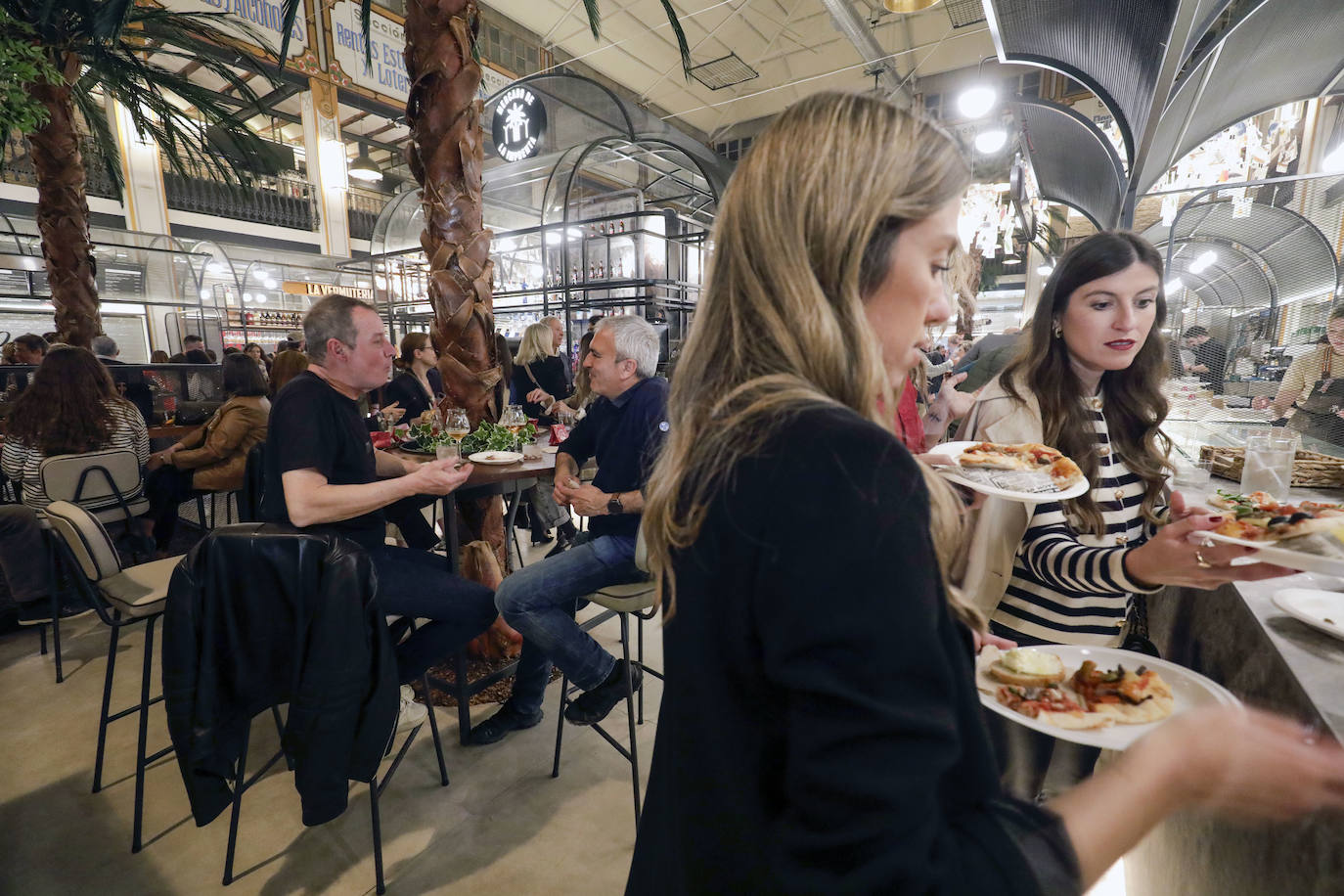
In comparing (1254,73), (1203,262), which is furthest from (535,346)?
(1203,262)

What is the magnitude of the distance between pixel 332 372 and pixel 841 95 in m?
2.16

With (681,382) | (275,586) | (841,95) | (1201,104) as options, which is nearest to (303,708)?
(275,586)

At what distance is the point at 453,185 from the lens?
2.96 meters

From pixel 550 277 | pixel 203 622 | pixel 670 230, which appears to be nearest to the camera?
pixel 203 622

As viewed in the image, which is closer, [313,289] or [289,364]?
[289,364]

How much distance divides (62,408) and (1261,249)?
775 cm

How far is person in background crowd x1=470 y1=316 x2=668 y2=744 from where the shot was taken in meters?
2.33

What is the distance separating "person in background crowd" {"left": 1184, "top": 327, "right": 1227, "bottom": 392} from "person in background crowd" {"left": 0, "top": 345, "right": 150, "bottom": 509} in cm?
639

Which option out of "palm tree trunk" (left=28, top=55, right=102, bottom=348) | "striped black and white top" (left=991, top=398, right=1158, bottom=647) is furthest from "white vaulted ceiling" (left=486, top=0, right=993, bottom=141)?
"striped black and white top" (left=991, top=398, right=1158, bottom=647)

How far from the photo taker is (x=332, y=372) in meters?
2.29

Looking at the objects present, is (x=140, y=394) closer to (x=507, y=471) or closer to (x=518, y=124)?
(x=507, y=471)

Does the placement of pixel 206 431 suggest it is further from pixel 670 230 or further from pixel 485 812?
pixel 670 230

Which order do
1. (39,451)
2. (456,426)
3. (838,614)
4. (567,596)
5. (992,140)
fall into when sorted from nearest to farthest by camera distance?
(838,614) → (567,596) → (456,426) → (39,451) → (992,140)

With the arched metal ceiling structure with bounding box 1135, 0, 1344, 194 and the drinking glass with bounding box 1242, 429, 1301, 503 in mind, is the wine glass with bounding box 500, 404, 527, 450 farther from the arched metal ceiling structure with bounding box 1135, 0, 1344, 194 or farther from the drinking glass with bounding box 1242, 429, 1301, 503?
the arched metal ceiling structure with bounding box 1135, 0, 1344, 194
